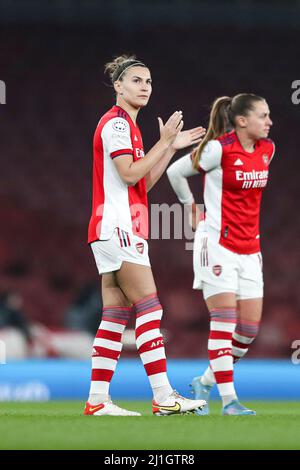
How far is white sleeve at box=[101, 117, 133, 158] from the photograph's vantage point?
4.66m

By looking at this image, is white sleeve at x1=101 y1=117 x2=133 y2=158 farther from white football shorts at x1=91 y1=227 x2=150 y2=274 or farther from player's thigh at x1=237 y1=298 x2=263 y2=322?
player's thigh at x1=237 y1=298 x2=263 y2=322

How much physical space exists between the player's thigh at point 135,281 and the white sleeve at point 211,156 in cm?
85

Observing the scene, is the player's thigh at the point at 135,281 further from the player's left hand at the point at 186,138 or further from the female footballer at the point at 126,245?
the player's left hand at the point at 186,138

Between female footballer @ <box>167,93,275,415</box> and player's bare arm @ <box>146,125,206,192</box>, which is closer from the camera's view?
player's bare arm @ <box>146,125,206,192</box>

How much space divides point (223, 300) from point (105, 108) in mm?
10381

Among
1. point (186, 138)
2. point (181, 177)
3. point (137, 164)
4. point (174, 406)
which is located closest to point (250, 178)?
point (186, 138)

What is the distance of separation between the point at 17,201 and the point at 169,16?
3312mm

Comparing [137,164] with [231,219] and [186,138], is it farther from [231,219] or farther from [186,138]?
[231,219]

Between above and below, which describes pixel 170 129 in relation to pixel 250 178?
Result: above

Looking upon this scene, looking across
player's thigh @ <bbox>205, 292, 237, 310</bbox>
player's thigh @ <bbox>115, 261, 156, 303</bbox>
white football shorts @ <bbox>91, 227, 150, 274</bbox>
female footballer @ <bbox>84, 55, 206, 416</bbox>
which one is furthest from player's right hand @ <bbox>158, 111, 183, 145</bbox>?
player's thigh @ <bbox>205, 292, 237, 310</bbox>

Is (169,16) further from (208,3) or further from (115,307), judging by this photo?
(115,307)

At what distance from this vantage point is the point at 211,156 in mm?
5254

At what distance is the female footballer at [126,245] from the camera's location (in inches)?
182
